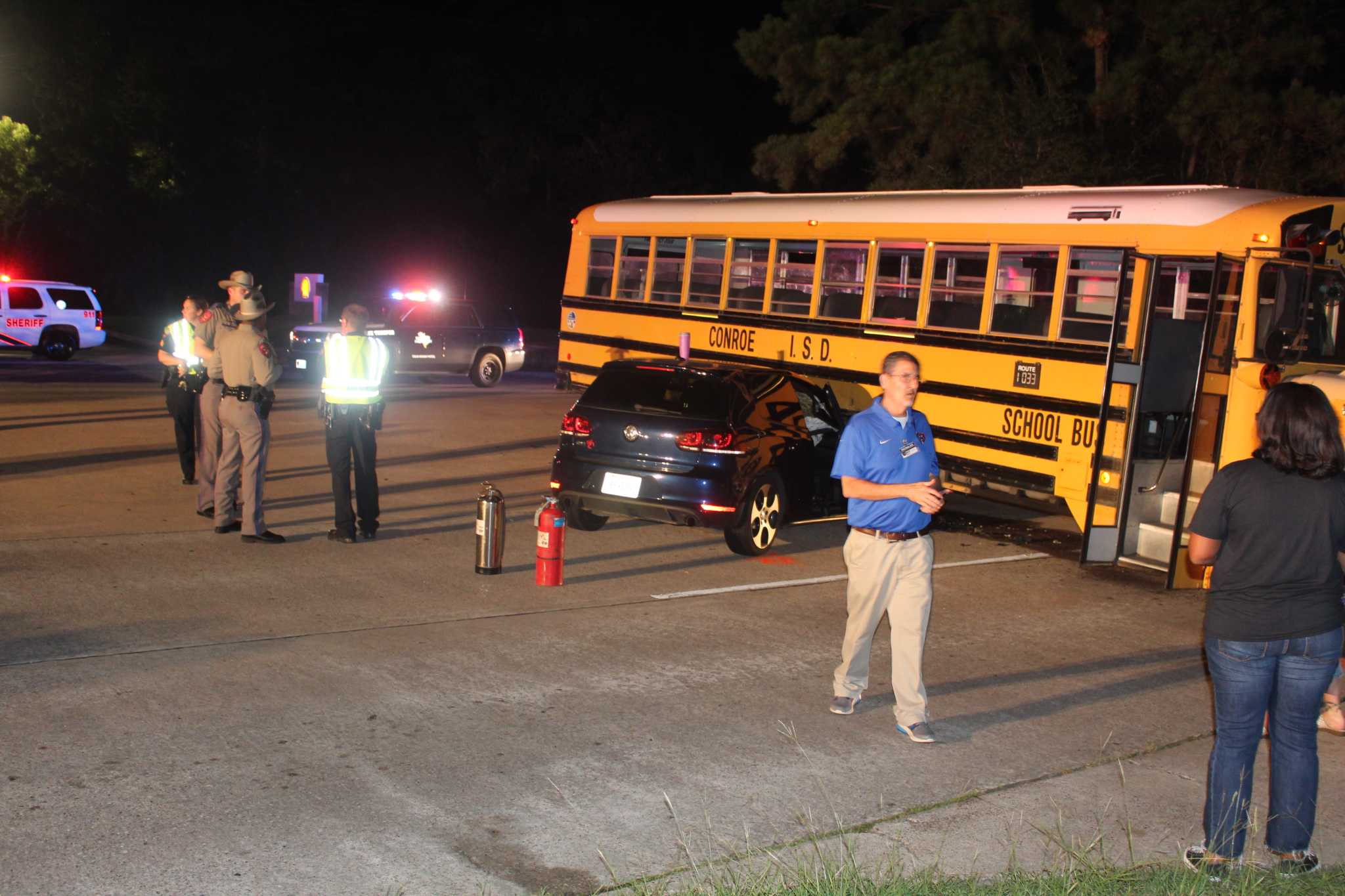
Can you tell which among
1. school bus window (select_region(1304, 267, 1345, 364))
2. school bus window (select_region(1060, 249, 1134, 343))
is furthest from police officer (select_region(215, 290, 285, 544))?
school bus window (select_region(1304, 267, 1345, 364))

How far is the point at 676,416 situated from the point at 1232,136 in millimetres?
17497

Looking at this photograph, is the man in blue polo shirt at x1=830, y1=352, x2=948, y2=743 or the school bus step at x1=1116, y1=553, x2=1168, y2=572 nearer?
the man in blue polo shirt at x1=830, y1=352, x2=948, y2=743

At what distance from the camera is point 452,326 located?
990 inches

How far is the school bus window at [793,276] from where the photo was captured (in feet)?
47.9

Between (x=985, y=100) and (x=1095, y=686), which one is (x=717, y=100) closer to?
(x=985, y=100)

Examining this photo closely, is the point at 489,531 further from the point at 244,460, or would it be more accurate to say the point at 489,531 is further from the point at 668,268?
the point at 668,268

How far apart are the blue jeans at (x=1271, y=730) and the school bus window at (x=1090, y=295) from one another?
6.91 m

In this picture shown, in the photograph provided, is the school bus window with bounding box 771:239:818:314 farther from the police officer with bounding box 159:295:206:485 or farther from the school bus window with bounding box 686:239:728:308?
the police officer with bounding box 159:295:206:485

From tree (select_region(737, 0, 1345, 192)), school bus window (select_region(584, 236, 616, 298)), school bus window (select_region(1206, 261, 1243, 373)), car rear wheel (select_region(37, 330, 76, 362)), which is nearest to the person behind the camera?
school bus window (select_region(1206, 261, 1243, 373))

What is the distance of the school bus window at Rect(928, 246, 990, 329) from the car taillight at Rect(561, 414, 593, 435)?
4.01 metres

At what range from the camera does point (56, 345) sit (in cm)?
2770

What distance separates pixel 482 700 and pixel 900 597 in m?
2.09

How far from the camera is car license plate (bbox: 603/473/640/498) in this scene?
10398 millimetres

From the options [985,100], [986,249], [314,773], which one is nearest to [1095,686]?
[314,773]
